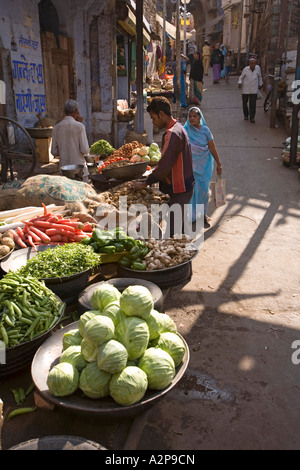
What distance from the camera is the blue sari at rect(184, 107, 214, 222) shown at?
6344mm

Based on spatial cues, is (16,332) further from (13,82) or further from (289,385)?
(13,82)

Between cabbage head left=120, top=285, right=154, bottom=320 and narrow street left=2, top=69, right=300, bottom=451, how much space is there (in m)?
0.60

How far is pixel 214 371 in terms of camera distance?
129 inches

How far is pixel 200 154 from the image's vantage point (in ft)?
21.1

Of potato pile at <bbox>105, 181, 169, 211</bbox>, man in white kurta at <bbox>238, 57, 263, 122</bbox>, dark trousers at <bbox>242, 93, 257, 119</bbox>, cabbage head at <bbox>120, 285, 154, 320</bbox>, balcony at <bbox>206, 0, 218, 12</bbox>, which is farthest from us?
balcony at <bbox>206, 0, 218, 12</bbox>

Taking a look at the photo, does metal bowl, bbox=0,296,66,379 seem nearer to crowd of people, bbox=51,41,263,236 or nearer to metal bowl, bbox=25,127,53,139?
crowd of people, bbox=51,41,263,236

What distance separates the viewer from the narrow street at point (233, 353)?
8.35 feet

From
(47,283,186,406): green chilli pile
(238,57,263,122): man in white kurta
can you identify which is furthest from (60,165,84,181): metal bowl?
(238,57,263,122): man in white kurta

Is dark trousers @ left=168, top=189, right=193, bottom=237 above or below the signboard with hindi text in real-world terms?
below

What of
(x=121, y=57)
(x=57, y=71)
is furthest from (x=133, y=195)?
(x=121, y=57)

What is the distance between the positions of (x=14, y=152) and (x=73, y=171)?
5.03ft

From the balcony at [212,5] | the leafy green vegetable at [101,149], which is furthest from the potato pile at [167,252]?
the balcony at [212,5]

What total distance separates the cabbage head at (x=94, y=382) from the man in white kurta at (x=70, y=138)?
178 inches
